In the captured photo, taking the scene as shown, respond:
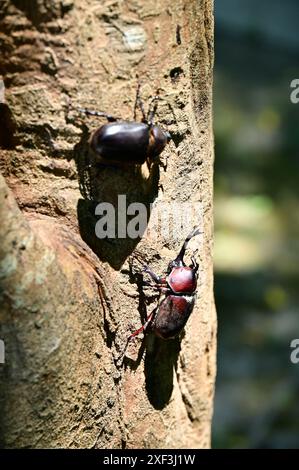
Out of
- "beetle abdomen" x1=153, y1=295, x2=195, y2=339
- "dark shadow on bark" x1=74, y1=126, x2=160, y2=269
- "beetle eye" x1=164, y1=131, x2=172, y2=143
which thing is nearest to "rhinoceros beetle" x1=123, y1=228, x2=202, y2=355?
"beetle abdomen" x1=153, y1=295, x2=195, y2=339

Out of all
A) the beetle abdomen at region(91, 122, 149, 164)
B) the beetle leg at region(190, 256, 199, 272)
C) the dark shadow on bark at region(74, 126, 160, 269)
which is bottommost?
the beetle leg at region(190, 256, 199, 272)

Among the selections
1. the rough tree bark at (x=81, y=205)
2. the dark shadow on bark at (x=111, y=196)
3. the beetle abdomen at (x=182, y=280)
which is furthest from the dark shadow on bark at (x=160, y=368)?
the dark shadow on bark at (x=111, y=196)

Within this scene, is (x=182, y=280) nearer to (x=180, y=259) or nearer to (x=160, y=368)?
(x=180, y=259)

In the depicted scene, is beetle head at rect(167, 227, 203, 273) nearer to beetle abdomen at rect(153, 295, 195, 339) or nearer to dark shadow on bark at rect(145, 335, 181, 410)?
beetle abdomen at rect(153, 295, 195, 339)

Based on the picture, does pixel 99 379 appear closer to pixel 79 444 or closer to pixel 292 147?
pixel 79 444

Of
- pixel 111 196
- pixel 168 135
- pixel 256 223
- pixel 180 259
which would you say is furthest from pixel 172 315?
pixel 256 223

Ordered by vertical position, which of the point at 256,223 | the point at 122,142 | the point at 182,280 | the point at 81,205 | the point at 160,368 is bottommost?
the point at 160,368

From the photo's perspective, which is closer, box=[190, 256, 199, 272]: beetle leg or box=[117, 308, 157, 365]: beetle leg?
box=[117, 308, 157, 365]: beetle leg
